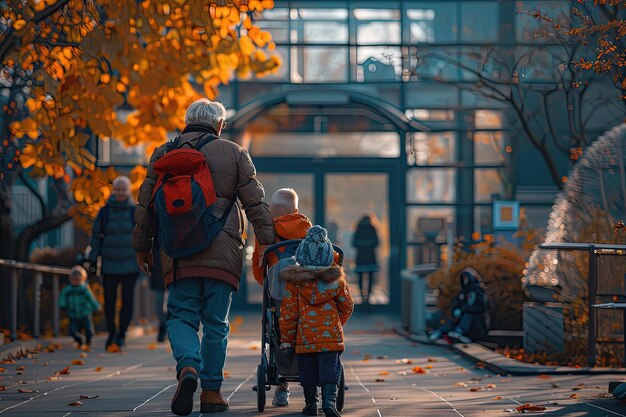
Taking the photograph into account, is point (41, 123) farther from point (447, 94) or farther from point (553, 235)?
point (447, 94)

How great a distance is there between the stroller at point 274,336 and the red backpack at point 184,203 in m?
0.45

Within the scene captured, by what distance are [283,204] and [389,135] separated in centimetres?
1530

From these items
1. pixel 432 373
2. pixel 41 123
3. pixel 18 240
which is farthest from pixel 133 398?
pixel 18 240

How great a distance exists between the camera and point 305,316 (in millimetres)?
7605

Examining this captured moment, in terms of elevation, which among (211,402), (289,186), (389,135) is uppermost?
(389,135)

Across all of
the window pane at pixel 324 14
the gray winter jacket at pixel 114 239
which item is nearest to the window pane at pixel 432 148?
the window pane at pixel 324 14

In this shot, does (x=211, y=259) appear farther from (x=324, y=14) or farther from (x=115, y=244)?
(x=324, y=14)

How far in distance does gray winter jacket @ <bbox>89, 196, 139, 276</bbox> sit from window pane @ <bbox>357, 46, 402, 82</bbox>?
10.8m

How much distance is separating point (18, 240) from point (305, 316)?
1038cm

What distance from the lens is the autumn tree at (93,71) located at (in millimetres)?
10633

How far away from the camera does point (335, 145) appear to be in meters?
23.8

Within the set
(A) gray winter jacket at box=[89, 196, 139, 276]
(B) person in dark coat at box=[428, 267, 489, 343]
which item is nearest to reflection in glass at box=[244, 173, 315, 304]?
(B) person in dark coat at box=[428, 267, 489, 343]

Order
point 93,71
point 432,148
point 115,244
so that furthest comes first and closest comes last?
point 432,148, point 115,244, point 93,71

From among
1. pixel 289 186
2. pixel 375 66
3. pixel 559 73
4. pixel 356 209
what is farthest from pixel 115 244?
pixel 375 66
